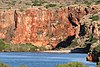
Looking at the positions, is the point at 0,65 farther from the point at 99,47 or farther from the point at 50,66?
the point at 99,47

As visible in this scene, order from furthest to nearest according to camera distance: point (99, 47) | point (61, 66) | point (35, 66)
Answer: point (99, 47) < point (35, 66) < point (61, 66)

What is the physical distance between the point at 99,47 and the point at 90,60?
4.48 metres

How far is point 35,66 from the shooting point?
115125mm

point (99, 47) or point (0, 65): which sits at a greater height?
point (0, 65)

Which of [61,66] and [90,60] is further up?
[61,66]

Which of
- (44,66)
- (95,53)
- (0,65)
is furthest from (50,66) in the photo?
(0,65)

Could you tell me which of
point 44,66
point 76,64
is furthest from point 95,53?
point 76,64

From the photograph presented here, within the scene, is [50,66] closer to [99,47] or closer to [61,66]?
[99,47]

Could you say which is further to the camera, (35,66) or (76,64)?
(35,66)

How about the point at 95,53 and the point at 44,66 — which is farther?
the point at 95,53

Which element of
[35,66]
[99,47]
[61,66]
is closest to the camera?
[61,66]

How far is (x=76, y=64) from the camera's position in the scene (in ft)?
211

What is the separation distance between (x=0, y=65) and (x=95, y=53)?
2941 inches

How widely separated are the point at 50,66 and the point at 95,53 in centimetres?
2539
